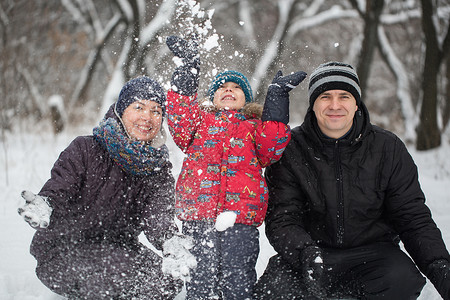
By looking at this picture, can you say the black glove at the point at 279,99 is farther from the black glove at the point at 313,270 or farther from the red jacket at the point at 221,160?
the black glove at the point at 313,270

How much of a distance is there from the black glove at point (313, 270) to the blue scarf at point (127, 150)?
0.94m

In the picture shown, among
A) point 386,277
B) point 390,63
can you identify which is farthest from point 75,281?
point 390,63

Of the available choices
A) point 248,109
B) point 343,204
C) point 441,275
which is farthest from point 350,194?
point 248,109

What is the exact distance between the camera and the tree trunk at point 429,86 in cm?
707

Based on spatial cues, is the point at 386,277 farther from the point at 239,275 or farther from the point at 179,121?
the point at 179,121

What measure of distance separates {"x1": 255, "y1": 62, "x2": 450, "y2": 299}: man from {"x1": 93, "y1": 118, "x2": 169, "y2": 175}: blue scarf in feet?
2.28

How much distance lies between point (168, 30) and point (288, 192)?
17.6 ft

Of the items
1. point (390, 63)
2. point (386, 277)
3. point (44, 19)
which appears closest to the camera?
point (386, 277)

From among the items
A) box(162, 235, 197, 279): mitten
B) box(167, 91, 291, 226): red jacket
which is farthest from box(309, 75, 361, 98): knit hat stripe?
box(162, 235, 197, 279): mitten

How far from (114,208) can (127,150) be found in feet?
1.20

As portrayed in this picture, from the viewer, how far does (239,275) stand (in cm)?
213

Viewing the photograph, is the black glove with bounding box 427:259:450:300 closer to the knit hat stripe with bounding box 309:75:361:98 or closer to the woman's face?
the knit hat stripe with bounding box 309:75:361:98

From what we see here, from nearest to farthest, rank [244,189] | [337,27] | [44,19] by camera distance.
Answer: [244,189]
[44,19]
[337,27]

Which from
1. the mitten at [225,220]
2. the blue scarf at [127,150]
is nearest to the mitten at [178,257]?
the mitten at [225,220]
